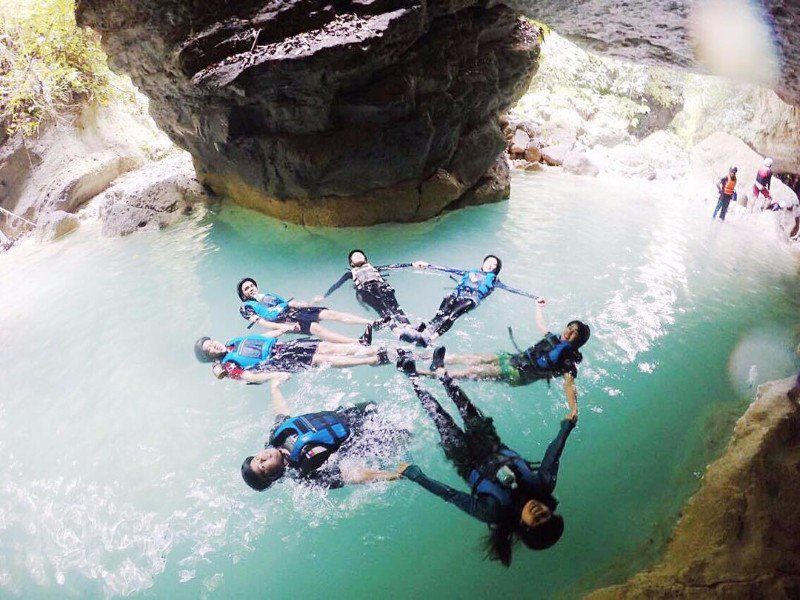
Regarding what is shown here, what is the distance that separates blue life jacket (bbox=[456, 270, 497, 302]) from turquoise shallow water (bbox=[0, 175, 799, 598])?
239 millimetres

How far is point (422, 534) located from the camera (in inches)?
123

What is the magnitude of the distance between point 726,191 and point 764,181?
2.06 ft

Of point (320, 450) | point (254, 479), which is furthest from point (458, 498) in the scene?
point (254, 479)

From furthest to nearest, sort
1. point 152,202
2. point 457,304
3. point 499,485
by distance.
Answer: point 152,202, point 457,304, point 499,485

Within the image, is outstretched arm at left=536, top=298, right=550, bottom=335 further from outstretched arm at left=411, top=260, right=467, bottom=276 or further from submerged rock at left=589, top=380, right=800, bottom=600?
submerged rock at left=589, top=380, right=800, bottom=600

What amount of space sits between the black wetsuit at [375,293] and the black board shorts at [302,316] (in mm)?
443

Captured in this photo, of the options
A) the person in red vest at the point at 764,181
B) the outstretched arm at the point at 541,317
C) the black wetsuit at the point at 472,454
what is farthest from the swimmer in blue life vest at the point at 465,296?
the person in red vest at the point at 764,181

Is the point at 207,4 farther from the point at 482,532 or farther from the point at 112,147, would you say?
the point at 112,147

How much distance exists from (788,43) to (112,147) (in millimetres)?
14257

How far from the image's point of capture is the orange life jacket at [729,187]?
8203 mm

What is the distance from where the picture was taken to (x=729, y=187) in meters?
8.28

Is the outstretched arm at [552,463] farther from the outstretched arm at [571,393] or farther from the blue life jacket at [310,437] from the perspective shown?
the blue life jacket at [310,437]

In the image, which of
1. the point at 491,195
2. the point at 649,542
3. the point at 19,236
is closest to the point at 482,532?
the point at 649,542

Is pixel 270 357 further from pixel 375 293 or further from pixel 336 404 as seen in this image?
pixel 375 293
